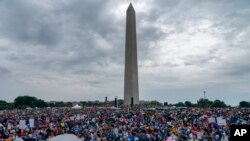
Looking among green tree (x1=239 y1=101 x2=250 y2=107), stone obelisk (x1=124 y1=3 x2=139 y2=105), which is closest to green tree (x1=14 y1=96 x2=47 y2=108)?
green tree (x1=239 y1=101 x2=250 y2=107)

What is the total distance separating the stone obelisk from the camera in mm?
52094

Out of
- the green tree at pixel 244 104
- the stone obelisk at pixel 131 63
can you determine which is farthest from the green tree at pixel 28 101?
the stone obelisk at pixel 131 63

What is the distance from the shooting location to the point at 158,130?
26312 mm

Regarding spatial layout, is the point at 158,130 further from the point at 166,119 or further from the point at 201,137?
the point at 166,119

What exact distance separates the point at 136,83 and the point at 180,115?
17.2 m

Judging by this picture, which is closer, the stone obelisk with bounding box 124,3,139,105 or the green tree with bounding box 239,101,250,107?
the stone obelisk with bounding box 124,3,139,105

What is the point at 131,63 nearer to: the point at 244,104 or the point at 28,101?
the point at 244,104

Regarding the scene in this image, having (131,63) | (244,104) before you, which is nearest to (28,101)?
(244,104)

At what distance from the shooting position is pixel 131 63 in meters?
53.5

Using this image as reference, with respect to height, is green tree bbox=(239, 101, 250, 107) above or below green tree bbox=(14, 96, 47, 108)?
below

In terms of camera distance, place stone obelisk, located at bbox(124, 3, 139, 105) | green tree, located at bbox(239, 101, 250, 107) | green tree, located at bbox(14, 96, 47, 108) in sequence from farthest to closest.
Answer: green tree, located at bbox(14, 96, 47, 108) → green tree, located at bbox(239, 101, 250, 107) → stone obelisk, located at bbox(124, 3, 139, 105)

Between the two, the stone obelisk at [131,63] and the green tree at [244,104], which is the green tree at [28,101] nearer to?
the green tree at [244,104]

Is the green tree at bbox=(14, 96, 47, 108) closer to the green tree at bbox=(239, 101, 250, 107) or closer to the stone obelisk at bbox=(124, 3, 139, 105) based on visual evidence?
the green tree at bbox=(239, 101, 250, 107)

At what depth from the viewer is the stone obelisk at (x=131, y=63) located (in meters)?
52.1
